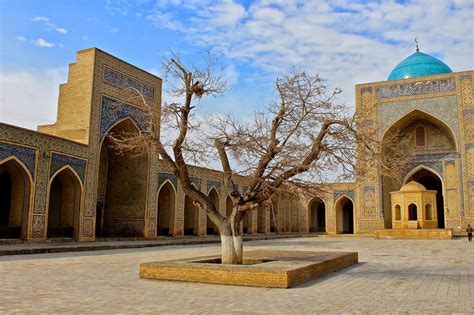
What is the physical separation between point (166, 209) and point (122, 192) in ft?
7.57

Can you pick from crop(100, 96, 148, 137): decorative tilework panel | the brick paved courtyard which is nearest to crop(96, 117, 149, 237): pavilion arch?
crop(100, 96, 148, 137): decorative tilework panel

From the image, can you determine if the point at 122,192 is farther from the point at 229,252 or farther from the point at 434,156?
the point at 434,156

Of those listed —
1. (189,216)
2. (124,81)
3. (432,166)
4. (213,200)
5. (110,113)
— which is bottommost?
(189,216)

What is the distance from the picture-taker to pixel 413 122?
22719 millimetres

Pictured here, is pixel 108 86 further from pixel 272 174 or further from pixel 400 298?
pixel 400 298

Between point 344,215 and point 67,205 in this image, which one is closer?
point 67,205

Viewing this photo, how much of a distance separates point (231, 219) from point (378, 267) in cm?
298

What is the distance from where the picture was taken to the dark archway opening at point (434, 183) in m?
23.9

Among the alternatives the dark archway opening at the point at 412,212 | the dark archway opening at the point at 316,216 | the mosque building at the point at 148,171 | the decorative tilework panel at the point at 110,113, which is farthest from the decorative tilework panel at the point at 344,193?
the decorative tilework panel at the point at 110,113

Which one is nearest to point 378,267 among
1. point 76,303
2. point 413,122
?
point 76,303

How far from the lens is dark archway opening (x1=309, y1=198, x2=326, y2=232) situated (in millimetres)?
29203

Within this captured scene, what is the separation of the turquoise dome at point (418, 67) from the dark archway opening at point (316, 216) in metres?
9.46

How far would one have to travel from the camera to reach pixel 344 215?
2833 cm

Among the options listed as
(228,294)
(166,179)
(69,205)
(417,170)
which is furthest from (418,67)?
(228,294)
